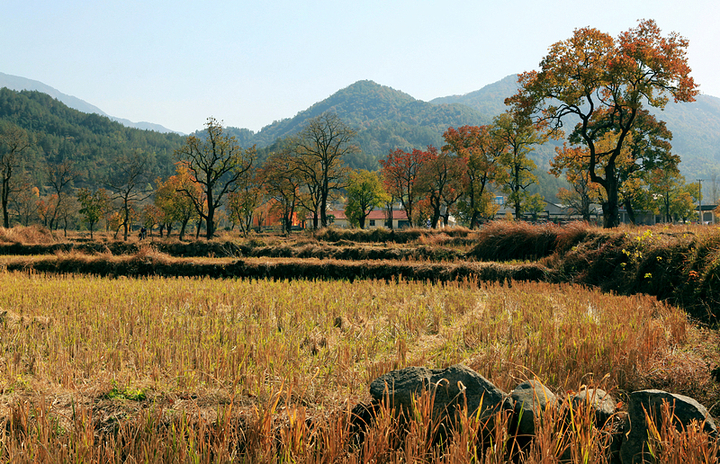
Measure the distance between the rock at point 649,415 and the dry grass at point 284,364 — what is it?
23cm

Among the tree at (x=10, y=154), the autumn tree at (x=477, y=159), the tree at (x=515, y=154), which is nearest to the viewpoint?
the tree at (x=515, y=154)

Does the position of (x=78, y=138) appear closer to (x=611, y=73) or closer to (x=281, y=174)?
(x=281, y=174)

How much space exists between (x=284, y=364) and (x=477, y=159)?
147 ft

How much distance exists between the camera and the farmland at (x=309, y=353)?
2984mm

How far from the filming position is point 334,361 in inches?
190

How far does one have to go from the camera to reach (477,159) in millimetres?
45844

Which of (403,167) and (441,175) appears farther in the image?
(403,167)

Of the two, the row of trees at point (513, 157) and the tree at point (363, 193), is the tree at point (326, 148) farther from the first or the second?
the tree at point (363, 193)

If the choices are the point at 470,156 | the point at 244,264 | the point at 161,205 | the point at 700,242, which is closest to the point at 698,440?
the point at 700,242

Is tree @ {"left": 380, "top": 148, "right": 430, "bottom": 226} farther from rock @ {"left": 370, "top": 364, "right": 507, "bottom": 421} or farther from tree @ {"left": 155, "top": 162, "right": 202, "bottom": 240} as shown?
rock @ {"left": 370, "top": 364, "right": 507, "bottom": 421}

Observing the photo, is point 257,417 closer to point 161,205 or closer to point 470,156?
point 470,156

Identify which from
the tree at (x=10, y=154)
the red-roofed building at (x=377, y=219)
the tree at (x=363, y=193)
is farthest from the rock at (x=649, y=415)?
the red-roofed building at (x=377, y=219)

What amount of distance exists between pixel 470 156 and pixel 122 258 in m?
39.0

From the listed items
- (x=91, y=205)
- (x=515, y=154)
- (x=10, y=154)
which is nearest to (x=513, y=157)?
(x=515, y=154)
